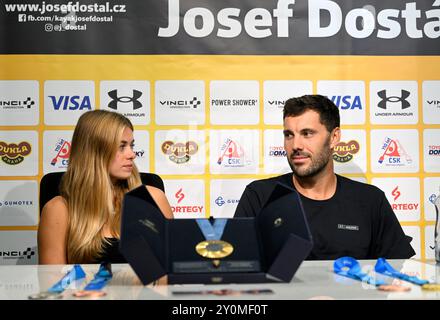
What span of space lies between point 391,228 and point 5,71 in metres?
2.38

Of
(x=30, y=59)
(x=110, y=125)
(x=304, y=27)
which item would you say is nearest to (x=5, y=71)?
(x=30, y=59)

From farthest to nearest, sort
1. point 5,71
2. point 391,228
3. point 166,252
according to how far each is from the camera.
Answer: point 5,71, point 391,228, point 166,252

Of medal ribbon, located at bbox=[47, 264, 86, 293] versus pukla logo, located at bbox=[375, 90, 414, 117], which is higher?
pukla logo, located at bbox=[375, 90, 414, 117]

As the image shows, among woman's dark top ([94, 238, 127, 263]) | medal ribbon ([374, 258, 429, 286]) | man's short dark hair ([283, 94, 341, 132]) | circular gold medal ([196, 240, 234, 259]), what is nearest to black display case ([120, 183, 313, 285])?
circular gold medal ([196, 240, 234, 259])

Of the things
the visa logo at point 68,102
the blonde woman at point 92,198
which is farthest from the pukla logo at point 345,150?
the visa logo at point 68,102

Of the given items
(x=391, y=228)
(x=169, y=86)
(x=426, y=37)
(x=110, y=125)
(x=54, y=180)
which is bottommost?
(x=391, y=228)

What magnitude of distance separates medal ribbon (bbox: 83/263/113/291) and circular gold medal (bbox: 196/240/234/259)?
260 mm

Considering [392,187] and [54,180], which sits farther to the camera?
[392,187]

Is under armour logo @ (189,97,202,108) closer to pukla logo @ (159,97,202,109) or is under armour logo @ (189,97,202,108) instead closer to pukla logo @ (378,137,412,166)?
pukla logo @ (159,97,202,109)

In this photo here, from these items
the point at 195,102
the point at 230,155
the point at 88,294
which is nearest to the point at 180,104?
the point at 195,102

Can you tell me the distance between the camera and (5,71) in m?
3.52

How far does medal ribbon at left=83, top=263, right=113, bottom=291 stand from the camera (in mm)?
1410

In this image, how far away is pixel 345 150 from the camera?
11.8 ft
